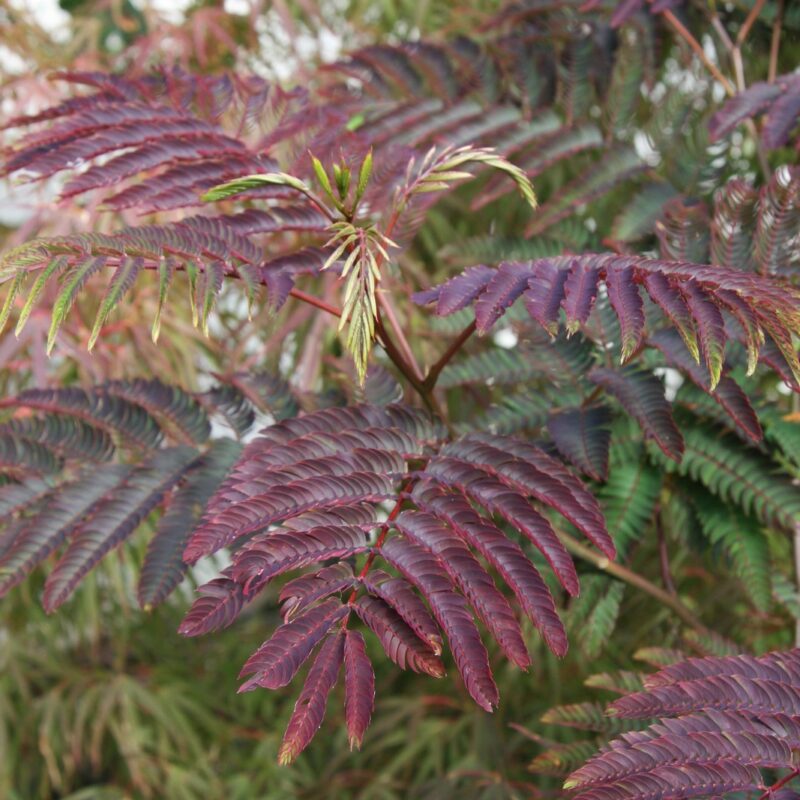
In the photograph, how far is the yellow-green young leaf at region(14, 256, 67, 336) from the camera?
1.46 ft

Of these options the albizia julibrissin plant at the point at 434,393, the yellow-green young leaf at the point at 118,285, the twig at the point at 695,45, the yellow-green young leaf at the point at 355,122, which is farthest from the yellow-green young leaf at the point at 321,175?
the twig at the point at 695,45

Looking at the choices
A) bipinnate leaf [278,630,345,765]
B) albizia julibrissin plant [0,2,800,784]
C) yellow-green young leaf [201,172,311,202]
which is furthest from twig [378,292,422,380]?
bipinnate leaf [278,630,345,765]

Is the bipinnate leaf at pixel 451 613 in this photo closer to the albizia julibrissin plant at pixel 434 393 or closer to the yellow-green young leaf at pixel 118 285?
the albizia julibrissin plant at pixel 434 393

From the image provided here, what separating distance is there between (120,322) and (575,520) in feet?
2.40

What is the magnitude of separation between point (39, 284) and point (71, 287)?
0.6 inches

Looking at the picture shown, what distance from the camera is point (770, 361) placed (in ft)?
1.83

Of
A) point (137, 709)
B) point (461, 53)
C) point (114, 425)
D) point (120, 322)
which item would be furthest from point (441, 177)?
point (137, 709)

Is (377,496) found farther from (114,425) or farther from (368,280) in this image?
(114,425)

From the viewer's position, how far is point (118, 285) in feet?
1.57

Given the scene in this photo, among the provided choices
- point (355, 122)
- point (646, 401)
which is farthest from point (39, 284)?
point (355, 122)

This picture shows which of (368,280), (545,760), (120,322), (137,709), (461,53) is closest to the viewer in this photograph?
(368,280)

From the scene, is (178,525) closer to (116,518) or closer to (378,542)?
(116,518)

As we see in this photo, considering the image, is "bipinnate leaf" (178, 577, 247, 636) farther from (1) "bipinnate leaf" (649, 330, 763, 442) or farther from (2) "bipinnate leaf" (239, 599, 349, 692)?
(1) "bipinnate leaf" (649, 330, 763, 442)

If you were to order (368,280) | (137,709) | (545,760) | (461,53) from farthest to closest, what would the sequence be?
(137,709) → (461,53) → (545,760) → (368,280)
